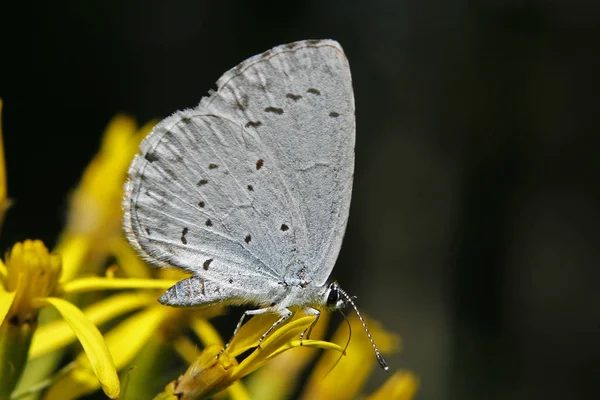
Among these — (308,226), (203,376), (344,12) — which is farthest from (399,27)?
(203,376)

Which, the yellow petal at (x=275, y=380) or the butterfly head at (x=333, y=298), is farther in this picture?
the yellow petal at (x=275, y=380)

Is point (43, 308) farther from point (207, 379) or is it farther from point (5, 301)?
point (207, 379)

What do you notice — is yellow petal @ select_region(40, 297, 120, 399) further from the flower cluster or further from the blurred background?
the blurred background

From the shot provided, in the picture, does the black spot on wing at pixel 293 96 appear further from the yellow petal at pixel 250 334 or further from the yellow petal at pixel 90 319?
the yellow petal at pixel 90 319

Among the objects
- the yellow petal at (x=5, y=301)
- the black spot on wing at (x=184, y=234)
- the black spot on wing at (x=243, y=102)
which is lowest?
the black spot on wing at (x=184, y=234)

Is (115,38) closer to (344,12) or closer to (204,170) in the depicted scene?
(344,12)

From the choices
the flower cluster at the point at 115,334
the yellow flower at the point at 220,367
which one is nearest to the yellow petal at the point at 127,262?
the flower cluster at the point at 115,334

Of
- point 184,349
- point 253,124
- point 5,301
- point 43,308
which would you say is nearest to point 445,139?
point 184,349
